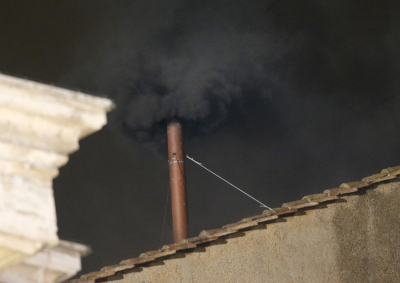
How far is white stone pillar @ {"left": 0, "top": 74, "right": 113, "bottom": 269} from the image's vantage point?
158 cm

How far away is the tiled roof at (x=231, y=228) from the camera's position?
19.4 ft

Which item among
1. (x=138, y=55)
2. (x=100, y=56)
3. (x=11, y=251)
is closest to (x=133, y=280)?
(x=11, y=251)

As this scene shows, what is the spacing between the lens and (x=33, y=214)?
1.61 metres

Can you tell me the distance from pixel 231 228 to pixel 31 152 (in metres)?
4.84

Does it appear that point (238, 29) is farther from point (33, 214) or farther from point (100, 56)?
point (33, 214)

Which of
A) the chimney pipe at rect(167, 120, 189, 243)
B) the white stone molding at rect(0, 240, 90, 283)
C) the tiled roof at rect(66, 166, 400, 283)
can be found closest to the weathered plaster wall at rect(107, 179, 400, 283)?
the tiled roof at rect(66, 166, 400, 283)

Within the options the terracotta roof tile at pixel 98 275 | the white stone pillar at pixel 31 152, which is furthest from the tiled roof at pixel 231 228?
the white stone pillar at pixel 31 152

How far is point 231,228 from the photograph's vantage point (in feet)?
20.4

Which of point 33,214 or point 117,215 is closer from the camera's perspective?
point 33,214

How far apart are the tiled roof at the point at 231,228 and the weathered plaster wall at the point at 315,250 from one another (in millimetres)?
133

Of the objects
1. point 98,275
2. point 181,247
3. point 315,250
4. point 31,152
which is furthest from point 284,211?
point 31,152

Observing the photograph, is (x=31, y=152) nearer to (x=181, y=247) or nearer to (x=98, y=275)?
(x=98, y=275)

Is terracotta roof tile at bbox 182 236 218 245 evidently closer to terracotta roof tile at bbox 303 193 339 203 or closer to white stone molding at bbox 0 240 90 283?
terracotta roof tile at bbox 303 193 339 203

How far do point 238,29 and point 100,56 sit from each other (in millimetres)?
4836
